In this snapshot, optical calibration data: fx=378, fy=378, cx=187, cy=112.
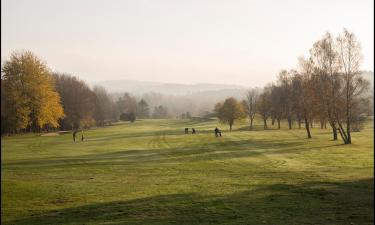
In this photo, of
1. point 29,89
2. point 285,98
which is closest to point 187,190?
point 29,89

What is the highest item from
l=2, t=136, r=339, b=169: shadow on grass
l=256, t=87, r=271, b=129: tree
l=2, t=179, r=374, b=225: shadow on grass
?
l=256, t=87, r=271, b=129: tree

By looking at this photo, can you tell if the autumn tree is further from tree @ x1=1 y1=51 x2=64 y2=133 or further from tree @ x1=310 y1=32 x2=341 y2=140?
tree @ x1=1 y1=51 x2=64 y2=133

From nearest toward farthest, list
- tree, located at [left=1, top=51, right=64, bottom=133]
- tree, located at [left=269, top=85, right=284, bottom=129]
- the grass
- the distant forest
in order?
1. the grass
2. the distant forest
3. tree, located at [left=1, top=51, right=64, bottom=133]
4. tree, located at [left=269, top=85, right=284, bottom=129]

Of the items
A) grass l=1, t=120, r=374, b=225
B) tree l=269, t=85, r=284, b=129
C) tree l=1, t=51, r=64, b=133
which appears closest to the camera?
grass l=1, t=120, r=374, b=225

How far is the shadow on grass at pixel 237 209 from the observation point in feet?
55.1

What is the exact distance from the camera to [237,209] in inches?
736

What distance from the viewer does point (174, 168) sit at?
34875 mm

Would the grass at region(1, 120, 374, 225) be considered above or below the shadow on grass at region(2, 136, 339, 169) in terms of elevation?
below

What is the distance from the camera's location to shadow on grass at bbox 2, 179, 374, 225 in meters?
16.8

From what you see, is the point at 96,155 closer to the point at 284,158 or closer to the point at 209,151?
the point at 209,151

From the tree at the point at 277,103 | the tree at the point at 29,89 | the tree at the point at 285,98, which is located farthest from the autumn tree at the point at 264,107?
the tree at the point at 29,89

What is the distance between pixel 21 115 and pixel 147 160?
41752 millimetres

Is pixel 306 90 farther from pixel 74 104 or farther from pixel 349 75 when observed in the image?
pixel 74 104

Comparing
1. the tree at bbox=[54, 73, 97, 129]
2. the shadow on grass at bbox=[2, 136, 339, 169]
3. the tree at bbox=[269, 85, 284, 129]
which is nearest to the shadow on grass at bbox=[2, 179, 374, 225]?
the shadow on grass at bbox=[2, 136, 339, 169]
